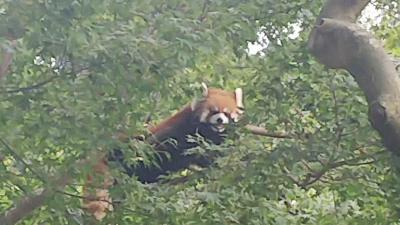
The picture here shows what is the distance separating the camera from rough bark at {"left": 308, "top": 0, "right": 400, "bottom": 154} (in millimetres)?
1920

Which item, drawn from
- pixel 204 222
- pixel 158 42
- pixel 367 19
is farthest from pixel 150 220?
pixel 367 19

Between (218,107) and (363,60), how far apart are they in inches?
68.8

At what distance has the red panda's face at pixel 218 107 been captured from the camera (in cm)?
346

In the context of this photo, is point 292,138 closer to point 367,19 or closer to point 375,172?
point 375,172

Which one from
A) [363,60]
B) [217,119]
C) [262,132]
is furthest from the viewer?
[217,119]

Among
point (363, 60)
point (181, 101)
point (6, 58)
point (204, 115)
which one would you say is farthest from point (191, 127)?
point (363, 60)

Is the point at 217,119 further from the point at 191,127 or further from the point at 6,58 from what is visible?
the point at 6,58

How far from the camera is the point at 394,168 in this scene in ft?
7.54

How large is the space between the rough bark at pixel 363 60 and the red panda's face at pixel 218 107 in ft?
3.32

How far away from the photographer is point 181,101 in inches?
119

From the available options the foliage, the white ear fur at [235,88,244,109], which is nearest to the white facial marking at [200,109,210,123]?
the white ear fur at [235,88,244,109]

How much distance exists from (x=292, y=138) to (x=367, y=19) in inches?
28.8

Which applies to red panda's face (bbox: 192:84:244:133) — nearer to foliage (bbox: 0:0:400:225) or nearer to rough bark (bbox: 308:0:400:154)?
foliage (bbox: 0:0:400:225)

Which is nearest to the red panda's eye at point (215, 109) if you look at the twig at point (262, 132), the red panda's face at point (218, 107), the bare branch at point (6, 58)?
the red panda's face at point (218, 107)
